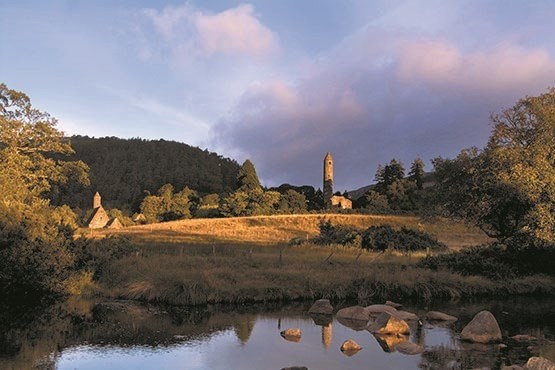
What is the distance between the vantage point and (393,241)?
142 feet

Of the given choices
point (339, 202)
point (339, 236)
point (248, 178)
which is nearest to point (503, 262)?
point (339, 236)

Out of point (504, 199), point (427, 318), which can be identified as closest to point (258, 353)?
point (427, 318)

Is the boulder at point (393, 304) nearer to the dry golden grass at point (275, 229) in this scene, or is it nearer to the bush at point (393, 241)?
the bush at point (393, 241)

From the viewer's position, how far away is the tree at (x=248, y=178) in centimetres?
9075

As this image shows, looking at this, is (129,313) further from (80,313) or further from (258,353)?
(258,353)

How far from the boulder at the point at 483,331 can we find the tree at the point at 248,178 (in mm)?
71385

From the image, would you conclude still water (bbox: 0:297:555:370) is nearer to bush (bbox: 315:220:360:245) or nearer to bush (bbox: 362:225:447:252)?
bush (bbox: 362:225:447:252)

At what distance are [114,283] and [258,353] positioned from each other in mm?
13024

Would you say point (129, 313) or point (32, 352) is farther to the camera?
point (129, 313)

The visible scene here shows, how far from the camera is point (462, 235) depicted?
6462cm

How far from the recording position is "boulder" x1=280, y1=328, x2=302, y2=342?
62.4 feet

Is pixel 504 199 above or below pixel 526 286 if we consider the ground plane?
A: above

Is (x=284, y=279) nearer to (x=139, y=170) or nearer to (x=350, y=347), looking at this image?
(x=350, y=347)

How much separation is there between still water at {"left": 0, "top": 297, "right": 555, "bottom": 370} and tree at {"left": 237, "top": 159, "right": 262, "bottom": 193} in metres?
65.7
